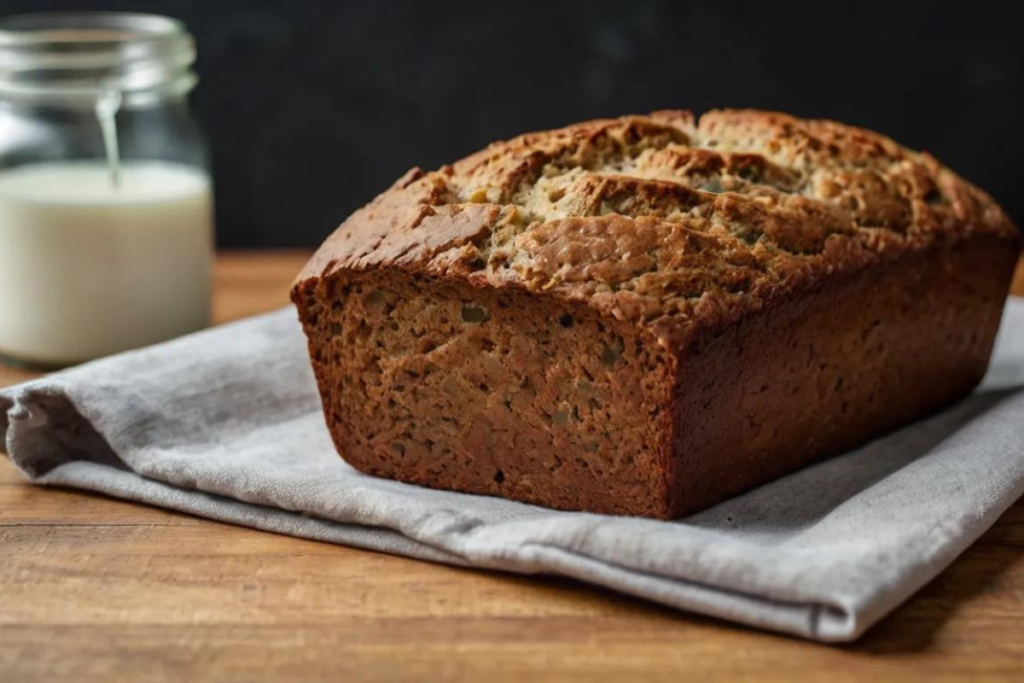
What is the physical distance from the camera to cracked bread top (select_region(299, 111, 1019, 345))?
1.87 meters

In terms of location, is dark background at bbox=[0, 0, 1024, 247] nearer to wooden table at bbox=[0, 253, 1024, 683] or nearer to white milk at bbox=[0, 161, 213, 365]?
white milk at bbox=[0, 161, 213, 365]

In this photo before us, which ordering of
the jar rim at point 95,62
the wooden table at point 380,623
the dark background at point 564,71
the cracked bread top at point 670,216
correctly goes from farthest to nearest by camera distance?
1. the dark background at point 564,71
2. the jar rim at point 95,62
3. the cracked bread top at point 670,216
4. the wooden table at point 380,623

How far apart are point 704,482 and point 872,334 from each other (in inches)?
17.5

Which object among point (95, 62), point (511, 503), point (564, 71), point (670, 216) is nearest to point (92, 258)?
point (95, 62)

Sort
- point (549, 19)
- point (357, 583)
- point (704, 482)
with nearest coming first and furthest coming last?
point (357, 583), point (704, 482), point (549, 19)

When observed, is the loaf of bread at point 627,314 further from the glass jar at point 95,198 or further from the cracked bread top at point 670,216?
the glass jar at point 95,198

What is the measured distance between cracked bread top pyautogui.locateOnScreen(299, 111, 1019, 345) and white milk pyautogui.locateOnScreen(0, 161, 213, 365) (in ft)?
2.44

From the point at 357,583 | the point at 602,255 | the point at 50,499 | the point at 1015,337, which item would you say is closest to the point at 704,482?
the point at 602,255

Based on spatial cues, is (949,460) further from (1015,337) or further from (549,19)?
(549,19)

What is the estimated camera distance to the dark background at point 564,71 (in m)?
3.64

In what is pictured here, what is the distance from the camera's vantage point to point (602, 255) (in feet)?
6.14

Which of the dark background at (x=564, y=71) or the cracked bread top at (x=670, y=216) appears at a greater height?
the cracked bread top at (x=670, y=216)

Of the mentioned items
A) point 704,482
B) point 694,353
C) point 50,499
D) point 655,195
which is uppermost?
point 655,195

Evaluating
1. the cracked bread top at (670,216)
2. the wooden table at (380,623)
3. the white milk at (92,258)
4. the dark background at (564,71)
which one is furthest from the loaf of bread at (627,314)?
the dark background at (564,71)
